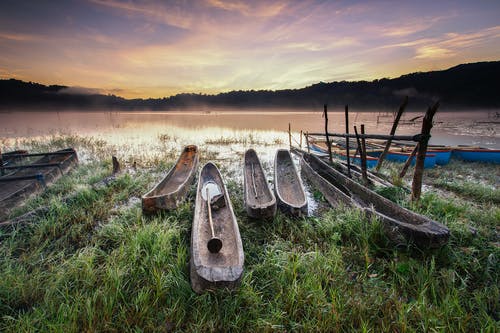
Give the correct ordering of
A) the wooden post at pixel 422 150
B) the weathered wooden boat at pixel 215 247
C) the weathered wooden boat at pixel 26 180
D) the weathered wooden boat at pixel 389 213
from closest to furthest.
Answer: the weathered wooden boat at pixel 215 247 → the weathered wooden boat at pixel 389 213 → the wooden post at pixel 422 150 → the weathered wooden boat at pixel 26 180

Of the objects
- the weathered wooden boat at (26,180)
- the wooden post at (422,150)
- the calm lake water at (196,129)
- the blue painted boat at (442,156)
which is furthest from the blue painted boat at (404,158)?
the weathered wooden boat at (26,180)

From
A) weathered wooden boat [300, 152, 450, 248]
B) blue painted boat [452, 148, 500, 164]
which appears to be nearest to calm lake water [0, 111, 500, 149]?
blue painted boat [452, 148, 500, 164]

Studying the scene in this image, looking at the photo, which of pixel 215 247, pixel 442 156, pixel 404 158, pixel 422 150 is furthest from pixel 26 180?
pixel 442 156

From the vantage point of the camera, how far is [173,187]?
6.40m

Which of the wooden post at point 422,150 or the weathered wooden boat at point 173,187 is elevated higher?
the wooden post at point 422,150

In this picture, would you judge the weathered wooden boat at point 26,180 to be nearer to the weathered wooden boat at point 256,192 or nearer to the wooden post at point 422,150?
the weathered wooden boat at point 256,192

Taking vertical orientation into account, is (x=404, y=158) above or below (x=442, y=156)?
below

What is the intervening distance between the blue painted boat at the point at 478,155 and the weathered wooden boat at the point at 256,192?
10.5 meters

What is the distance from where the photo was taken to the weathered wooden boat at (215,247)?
244 centimetres

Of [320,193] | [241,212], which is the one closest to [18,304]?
[241,212]

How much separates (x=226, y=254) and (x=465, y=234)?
3926 mm

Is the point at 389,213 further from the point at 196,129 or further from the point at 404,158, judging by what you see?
the point at 196,129

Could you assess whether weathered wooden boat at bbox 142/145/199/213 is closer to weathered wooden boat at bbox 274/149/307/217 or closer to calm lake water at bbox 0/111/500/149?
weathered wooden boat at bbox 274/149/307/217

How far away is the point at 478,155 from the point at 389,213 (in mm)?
10162
